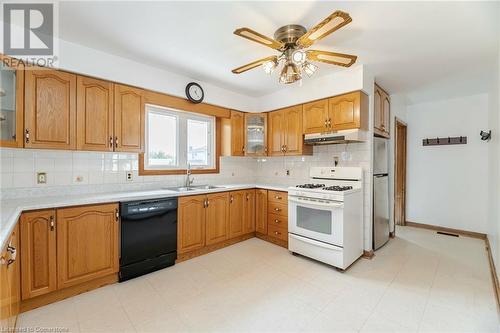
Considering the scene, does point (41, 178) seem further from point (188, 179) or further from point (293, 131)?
point (293, 131)

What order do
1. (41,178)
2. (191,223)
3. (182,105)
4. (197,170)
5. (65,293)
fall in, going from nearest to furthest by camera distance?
(65,293), (41,178), (191,223), (182,105), (197,170)

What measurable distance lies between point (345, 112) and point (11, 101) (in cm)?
346

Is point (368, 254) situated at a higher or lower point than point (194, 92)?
lower

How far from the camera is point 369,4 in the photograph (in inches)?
65.5

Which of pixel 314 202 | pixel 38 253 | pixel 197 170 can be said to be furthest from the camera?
pixel 197 170

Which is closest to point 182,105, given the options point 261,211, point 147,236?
point 147,236

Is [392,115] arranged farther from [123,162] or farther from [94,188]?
[94,188]

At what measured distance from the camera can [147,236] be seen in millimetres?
2479

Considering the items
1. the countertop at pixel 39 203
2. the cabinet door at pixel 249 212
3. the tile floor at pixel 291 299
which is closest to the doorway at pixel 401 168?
the tile floor at pixel 291 299

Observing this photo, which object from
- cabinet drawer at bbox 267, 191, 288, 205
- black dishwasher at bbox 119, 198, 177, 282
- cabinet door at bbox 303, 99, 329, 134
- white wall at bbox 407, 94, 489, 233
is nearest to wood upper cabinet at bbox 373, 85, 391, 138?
cabinet door at bbox 303, 99, 329, 134

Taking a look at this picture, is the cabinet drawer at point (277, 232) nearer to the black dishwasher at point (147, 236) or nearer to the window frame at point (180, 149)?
the window frame at point (180, 149)

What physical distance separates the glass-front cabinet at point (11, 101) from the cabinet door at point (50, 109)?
4cm

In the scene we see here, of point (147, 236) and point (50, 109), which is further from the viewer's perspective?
point (147, 236)

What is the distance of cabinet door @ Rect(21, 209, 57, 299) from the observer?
1.79 meters
